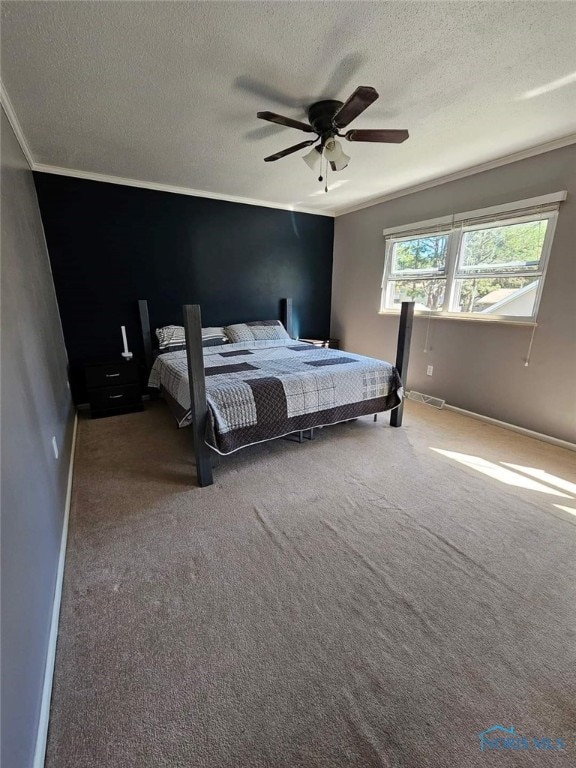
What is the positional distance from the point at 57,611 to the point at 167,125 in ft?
9.79

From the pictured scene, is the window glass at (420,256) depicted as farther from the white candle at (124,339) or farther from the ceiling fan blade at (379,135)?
the white candle at (124,339)

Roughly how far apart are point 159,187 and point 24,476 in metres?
3.54

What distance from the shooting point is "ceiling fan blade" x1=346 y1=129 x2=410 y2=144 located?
195 cm

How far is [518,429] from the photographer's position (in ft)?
9.96

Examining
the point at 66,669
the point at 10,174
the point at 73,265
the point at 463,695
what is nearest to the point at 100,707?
the point at 66,669

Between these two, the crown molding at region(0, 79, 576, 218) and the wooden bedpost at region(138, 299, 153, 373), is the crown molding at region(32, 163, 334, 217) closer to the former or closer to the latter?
the crown molding at region(0, 79, 576, 218)

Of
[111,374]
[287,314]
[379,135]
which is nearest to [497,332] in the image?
[379,135]

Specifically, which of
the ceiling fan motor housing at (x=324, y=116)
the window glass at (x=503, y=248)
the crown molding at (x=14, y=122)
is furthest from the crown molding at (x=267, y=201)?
the ceiling fan motor housing at (x=324, y=116)

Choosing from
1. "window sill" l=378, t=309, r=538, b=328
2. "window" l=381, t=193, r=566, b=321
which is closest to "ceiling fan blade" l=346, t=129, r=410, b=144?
"window" l=381, t=193, r=566, b=321

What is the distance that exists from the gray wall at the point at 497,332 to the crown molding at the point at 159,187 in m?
1.09

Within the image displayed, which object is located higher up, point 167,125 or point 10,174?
point 167,125

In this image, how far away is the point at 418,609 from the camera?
4.38ft

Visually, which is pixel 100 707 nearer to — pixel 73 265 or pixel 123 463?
pixel 123 463

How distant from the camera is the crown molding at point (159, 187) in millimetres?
3105
